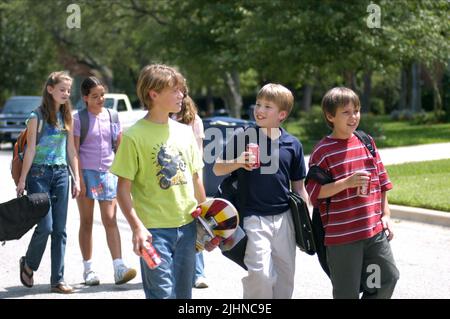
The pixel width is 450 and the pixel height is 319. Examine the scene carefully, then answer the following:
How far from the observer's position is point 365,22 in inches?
849

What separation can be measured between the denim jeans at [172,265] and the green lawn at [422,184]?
6.35 meters

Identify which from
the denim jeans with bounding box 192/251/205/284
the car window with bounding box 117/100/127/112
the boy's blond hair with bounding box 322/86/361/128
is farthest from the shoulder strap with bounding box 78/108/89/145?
the car window with bounding box 117/100/127/112

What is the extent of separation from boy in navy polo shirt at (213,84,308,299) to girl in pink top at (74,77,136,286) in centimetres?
226

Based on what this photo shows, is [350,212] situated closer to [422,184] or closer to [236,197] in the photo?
[236,197]

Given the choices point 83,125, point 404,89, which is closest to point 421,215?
point 83,125

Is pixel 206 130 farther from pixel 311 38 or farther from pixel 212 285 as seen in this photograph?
pixel 311 38

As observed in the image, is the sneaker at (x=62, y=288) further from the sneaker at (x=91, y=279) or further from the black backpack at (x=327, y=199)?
the black backpack at (x=327, y=199)

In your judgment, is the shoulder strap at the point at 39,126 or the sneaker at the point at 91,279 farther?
the sneaker at the point at 91,279

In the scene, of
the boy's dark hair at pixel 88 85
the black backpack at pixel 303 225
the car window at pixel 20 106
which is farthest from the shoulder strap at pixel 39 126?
the car window at pixel 20 106

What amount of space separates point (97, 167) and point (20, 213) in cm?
92

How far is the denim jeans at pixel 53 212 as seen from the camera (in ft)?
22.4

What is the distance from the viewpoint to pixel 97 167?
7.14m

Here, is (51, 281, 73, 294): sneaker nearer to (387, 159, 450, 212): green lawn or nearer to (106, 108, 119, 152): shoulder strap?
(106, 108, 119, 152): shoulder strap
